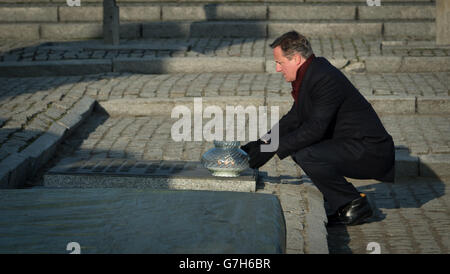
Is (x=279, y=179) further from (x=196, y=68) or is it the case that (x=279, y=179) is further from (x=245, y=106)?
(x=196, y=68)

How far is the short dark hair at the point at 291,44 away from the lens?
4.84m

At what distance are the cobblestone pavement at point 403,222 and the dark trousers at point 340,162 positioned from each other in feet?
1.02

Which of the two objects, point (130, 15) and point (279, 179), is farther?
point (130, 15)

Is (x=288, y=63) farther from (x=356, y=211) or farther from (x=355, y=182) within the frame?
(x=355, y=182)

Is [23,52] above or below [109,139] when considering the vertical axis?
above

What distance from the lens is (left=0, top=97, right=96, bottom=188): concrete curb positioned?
589 cm

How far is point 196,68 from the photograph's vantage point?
33.5 feet

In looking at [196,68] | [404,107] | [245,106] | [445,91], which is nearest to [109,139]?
[245,106]

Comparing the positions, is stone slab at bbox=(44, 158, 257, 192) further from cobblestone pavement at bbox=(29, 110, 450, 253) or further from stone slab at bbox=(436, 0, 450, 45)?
stone slab at bbox=(436, 0, 450, 45)

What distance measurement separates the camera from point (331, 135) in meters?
5.16

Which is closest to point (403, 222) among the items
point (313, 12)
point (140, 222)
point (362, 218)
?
point (362, 218)

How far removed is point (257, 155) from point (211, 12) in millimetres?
7846
